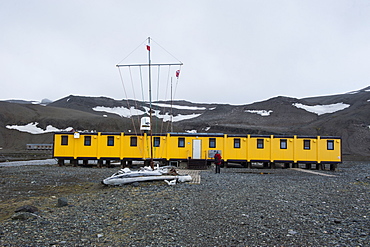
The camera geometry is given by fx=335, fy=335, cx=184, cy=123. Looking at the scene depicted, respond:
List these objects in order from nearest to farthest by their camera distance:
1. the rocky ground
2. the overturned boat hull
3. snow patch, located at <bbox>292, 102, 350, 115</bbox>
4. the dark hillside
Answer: the rocky ground
the overturned boat hull
the dark hillside
snow patch, located at <bbox>292, 102, 350, 115</bbox>

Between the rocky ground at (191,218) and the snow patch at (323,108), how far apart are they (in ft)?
299

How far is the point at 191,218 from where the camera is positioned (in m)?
8.59

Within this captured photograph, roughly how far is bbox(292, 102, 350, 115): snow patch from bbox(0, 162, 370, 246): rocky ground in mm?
91213

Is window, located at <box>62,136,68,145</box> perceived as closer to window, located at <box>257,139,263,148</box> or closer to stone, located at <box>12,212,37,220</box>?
window, located at <box>257,139,263,148</box>

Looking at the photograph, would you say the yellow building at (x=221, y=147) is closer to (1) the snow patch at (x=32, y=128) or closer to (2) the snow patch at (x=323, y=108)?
(1) the snow patch at (x=32, y=128)

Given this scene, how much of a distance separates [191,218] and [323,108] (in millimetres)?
103152

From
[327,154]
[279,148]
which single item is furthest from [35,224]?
[327,154]

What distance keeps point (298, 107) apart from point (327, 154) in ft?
252

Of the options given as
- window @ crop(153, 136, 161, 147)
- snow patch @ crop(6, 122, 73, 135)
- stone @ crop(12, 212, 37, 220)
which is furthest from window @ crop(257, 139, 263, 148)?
snow patch @ crop(6, 122, 73, 135)

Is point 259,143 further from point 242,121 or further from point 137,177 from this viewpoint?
point 242,121

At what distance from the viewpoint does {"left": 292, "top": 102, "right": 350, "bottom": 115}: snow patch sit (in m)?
98.2

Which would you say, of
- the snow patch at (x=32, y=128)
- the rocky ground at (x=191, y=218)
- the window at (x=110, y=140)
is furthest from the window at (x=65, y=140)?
the snow patch at (x=32, y=128)

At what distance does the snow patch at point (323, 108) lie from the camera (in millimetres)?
98194

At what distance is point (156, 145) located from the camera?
94.3 ft
